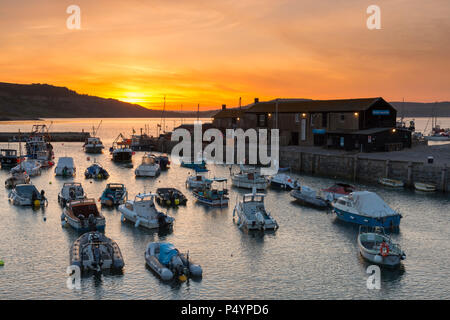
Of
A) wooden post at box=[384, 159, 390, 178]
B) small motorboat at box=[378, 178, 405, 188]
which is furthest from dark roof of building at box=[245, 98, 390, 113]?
small motorboat at box=[378, 178, 405, 188]

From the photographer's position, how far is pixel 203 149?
317 ft

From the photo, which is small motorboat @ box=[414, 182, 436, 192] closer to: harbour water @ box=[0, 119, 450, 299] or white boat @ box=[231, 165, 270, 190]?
harbour water @ box=[0, 119, 450, 299]

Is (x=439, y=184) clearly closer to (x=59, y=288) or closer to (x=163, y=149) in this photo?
(x=59, y=288)

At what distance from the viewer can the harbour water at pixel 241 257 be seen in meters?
23.4

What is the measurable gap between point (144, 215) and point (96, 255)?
9.30 metres

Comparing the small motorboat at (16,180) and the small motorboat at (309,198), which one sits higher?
the small motorboat at (16,180)

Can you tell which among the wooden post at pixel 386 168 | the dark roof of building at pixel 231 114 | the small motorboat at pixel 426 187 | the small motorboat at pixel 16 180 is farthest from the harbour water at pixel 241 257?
the dark roof of building at pixel 231 114

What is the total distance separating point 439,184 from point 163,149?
234ft

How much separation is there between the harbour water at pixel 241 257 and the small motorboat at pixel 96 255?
2.80 ft

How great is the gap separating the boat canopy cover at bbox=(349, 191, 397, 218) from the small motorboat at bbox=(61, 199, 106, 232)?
72.9 ft

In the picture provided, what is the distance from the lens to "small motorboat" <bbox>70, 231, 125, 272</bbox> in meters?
25.5

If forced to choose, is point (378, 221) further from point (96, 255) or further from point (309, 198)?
point (96, 255)

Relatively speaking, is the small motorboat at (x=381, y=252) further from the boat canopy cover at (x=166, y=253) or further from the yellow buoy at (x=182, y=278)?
the boat canopy cover at (x=166, y=253)

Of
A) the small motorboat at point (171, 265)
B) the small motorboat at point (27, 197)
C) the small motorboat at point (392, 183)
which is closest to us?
the small motorboat at point (171, 265)
